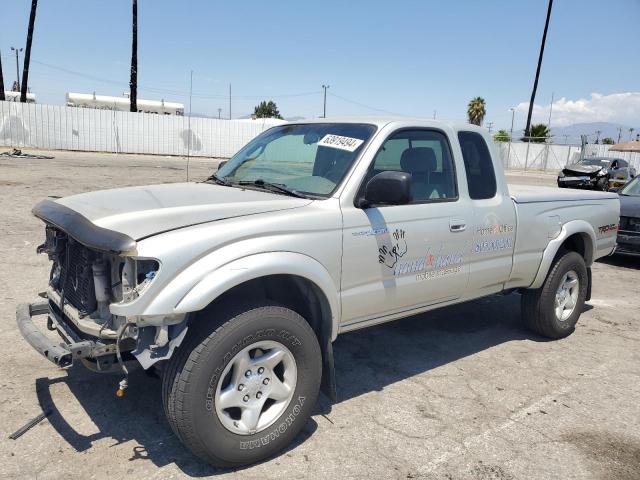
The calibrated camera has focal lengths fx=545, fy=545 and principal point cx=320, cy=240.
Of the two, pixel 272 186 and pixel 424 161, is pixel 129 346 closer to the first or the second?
pixel 272 186

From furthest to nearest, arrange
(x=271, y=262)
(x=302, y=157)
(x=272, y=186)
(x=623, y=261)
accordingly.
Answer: (x=623, y=261), (x=302, y=157), (x=272, y=186), (x=271, y=262)

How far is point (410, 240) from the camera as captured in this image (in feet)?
12.2

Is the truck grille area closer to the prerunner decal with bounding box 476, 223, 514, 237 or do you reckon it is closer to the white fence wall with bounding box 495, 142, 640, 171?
the prerunner decal with bounding box 476, 223, 514, 237

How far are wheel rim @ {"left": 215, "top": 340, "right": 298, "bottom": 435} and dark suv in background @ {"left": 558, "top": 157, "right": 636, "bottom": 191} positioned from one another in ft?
73.7

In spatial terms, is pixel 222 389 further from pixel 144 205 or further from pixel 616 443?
pixel 616 443

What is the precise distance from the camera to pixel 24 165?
18.9 m

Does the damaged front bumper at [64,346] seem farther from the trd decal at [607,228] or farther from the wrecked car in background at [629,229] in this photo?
the wrecked car in background at [629,229]

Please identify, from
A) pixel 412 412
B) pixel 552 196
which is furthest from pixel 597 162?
pixel 412 412

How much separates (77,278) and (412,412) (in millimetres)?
2324

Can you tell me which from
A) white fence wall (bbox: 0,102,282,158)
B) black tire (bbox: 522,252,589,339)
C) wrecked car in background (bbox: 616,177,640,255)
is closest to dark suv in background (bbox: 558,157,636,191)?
white fence wall (bbox: 0,102,282,158)

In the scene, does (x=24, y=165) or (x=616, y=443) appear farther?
(x=24, y=165)

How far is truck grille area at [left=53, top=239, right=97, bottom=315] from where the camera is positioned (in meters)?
3.03

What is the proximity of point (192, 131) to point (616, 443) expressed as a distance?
1249 inches

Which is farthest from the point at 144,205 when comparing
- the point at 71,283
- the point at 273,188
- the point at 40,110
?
the point at 40,110
